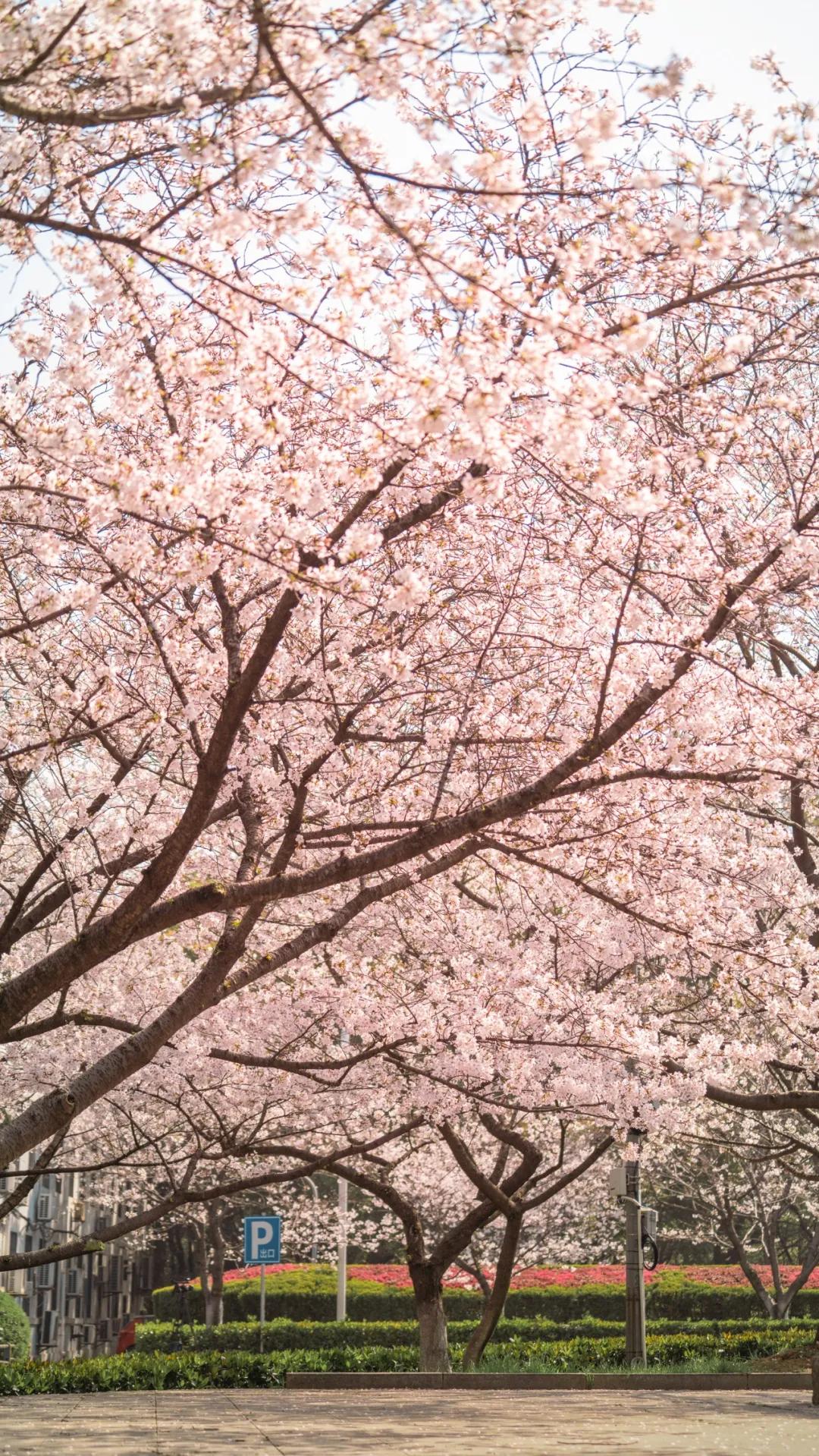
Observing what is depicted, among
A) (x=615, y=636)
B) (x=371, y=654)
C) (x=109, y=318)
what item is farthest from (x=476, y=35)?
(x=371, y=654)

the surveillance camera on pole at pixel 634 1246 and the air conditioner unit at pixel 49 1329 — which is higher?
the surveillance camera on pole at pixel 634 1246

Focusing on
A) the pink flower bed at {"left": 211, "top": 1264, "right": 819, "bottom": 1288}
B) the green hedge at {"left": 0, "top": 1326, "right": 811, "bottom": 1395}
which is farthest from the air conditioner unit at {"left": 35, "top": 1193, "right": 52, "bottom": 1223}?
the green hedge at {"left": 0, "top": 1326, "right": 811, "bottom": 1395}

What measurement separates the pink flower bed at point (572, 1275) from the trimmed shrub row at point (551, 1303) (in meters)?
0.22

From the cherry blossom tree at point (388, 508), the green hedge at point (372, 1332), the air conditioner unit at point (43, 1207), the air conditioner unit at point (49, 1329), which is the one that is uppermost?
the cherry blossom tree at point (388, 508)

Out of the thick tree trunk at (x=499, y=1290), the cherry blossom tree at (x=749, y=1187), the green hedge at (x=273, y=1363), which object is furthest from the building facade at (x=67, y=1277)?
the cherry blossom tree at (x=749, y=1187)

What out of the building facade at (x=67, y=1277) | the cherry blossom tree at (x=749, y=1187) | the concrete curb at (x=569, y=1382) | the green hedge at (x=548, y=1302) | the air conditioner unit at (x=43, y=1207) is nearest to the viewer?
the concrete curb at (x=569, y=1382)

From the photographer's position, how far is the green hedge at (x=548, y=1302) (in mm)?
27438

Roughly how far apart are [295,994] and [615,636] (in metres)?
5.80

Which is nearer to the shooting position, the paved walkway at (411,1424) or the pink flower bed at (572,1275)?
the paved walkway at (411,1424)

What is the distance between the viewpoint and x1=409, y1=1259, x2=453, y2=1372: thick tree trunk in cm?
1448

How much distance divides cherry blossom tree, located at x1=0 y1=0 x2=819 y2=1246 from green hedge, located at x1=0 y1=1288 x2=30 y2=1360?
12.0m

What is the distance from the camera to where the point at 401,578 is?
518 centimetres

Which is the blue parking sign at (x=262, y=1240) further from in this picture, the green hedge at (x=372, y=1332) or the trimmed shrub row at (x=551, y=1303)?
the trimmed shrub row at (x=551, y=1303)

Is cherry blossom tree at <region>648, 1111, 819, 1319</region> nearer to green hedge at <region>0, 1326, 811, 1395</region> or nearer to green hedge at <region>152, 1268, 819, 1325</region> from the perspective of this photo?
green hedge at <region>152, 1268, 819, 1325</region>
